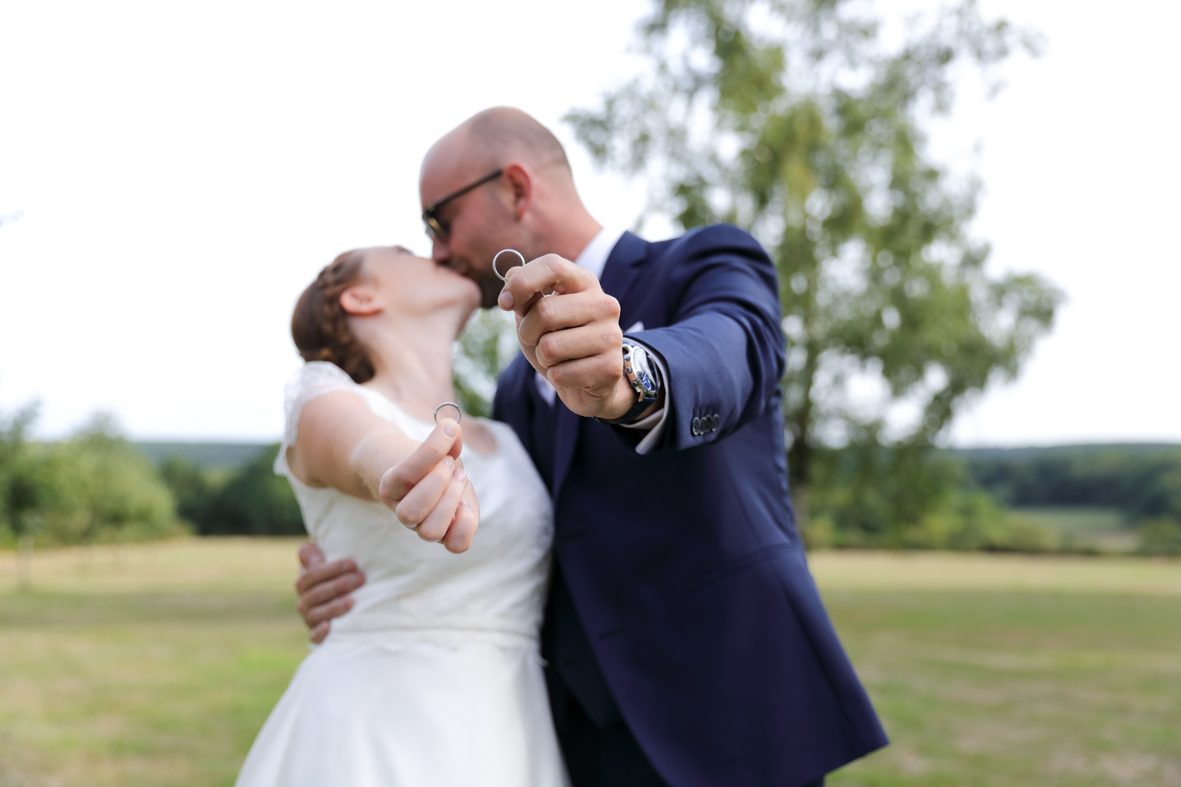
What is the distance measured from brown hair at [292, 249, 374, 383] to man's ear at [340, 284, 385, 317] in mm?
19

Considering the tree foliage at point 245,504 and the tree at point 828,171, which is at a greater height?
the tree at point 828,171

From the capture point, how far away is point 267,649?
19.0m

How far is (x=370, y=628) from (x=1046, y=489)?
68.5 metres

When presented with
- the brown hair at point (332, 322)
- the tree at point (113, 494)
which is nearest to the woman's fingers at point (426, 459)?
the brown hair at point (332, 322)

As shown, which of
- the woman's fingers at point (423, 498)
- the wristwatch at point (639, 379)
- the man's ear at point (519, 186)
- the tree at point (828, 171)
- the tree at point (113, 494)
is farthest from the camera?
the tree at point (113, 494)

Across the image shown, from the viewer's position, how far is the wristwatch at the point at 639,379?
1517 millimetres

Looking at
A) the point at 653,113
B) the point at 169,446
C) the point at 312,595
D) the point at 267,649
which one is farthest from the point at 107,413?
the point at 312,595

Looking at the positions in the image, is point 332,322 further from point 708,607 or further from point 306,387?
point 708,607

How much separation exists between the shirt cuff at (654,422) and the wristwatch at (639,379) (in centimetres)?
1

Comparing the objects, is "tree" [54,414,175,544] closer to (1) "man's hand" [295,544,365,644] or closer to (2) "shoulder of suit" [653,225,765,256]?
(1) "man's hand" [295,544,365,644]

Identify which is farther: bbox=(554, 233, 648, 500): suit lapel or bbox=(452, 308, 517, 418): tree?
bbox=(452, 308, 517, 418): tree

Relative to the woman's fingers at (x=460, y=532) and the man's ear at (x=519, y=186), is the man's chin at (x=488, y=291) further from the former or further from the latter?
the woman's fingers at (x=460, y=532)

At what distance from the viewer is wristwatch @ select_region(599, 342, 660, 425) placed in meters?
1.52

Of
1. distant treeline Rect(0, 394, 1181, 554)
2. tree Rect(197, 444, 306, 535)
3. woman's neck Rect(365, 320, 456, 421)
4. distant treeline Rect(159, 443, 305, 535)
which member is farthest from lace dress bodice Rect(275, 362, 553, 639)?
tree Rect(197, 444, 306, 535)
